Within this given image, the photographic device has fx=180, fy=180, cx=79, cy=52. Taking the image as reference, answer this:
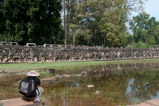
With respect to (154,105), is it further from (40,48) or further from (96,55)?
(96,55)

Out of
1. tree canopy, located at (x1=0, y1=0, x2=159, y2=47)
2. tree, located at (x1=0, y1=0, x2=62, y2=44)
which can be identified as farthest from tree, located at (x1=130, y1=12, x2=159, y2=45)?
tree, located at (x1=0, y1=0, x2=62, y2=44)

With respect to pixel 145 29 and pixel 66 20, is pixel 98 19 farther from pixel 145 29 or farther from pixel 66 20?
pixel 145 29

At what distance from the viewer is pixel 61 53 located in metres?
23.7

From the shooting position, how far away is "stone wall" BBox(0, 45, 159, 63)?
64.4 feet

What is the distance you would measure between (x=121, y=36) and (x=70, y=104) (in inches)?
1295

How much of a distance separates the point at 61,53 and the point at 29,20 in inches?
352

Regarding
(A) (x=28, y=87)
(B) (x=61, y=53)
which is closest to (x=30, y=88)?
(A) (x=28, y=87)

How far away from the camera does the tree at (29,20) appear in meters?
26.5

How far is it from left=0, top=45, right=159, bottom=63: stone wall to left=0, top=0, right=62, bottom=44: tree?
6.44m

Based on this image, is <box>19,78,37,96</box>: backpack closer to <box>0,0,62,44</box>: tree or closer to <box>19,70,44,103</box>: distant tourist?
<box>19,70,44,103</box>: distant tourist

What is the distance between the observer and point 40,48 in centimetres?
2183

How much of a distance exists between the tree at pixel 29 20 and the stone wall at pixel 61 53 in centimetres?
644

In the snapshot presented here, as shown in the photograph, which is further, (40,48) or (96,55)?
(96,55)

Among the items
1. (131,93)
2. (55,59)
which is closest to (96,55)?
(55,59)
